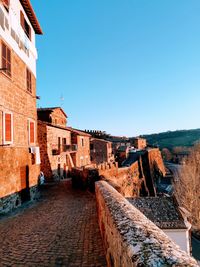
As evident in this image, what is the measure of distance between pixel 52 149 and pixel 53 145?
1.49 ft

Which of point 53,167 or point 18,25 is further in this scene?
→ point 53,167

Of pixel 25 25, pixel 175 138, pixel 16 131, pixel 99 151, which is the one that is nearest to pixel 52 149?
pixel 16 131

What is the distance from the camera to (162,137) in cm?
Result: 15138

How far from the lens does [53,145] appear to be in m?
21.8

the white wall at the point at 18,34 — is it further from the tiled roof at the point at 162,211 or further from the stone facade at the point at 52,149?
the tiled roof at the point at 162,211

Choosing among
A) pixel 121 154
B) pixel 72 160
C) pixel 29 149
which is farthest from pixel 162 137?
pixel 29 149

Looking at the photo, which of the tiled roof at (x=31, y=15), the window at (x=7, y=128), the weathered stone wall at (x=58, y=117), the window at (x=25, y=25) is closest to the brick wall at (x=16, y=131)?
the window at (x=7, y=128)

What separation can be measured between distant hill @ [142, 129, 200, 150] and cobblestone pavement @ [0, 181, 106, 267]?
127314 millimetres

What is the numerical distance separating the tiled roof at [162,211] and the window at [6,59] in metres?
11.1

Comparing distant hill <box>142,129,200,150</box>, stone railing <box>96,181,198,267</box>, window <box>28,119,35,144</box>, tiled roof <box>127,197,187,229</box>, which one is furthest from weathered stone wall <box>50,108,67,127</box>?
distant hill <box>142,129,200,150</box>

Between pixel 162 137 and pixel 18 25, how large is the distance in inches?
5843

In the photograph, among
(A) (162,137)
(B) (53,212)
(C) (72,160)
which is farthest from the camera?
(A) (162,137)

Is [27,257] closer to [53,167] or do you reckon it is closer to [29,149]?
[29,149]

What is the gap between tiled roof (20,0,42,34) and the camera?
484 inches
